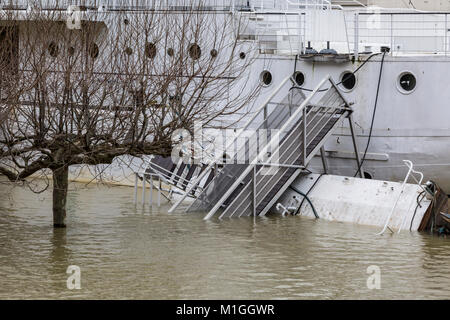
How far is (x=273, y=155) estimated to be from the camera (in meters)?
22.4

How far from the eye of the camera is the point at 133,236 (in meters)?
19.0

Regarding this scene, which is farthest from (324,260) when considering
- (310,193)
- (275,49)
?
(275,49)

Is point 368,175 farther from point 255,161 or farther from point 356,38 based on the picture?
point 255,161

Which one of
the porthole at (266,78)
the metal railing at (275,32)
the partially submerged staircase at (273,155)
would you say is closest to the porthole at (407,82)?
the partially submerged staircase at (273,155)

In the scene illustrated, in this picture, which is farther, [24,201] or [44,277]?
[24,201]

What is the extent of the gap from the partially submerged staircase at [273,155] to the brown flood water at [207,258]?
0.61 m

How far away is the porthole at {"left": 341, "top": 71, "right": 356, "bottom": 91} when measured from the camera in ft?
81.5

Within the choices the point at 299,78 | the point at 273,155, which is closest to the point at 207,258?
the point at 273,155

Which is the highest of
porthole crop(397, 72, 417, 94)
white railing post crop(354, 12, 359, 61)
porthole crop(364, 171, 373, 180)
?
white railing post crop(354, 12, 359, 61)

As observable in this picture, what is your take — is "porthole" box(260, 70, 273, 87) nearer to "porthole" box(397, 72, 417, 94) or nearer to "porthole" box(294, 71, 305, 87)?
"porthole" box(294, 71, 305, 87)

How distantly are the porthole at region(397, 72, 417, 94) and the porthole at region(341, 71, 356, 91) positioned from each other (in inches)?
46.5

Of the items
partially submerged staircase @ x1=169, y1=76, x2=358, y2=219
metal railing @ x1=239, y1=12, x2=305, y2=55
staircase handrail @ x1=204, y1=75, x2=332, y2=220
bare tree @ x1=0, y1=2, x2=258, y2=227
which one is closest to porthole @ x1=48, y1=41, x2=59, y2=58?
bare tree @ x1=0, y1=2, x2=258, y2=227
